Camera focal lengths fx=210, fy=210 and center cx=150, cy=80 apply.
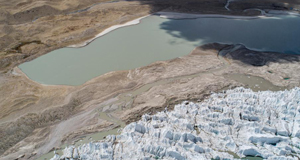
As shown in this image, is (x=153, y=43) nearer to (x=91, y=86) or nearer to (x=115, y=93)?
(x=115, y=93)

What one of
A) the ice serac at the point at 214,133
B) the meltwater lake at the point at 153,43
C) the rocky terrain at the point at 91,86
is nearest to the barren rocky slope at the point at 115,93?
the rocky terrain at the point at 91,86

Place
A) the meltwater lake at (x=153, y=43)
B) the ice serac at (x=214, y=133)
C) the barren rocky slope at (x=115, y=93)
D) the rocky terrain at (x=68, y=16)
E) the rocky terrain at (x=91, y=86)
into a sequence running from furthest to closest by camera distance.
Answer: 1. the rocky terrain at (x=68, y=16)
2. the meltwater lake at (x=153, y=43)
3. the rocky terrain at (x=91, y=86)
4. the barren rocky slope at (x=115, y=93)
5. the ice serac at (x=214, y=133)

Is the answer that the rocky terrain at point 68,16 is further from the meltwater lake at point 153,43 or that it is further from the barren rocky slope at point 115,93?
the barren rocky slope at point 115,93

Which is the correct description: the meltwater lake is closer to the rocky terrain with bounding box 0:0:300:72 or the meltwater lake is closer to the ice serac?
the rocky terrain with bounding box 0:0:300:72

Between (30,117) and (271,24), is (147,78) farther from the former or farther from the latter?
(271,24)

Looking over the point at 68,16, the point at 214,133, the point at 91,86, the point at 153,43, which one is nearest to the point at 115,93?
the point at 91,86

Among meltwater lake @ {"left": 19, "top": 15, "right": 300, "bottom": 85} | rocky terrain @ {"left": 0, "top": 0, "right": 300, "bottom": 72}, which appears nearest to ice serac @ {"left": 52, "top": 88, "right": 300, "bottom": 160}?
meltwater lake @ {"left": 19, "top": 15, "right": 300, "bottom": 85}
